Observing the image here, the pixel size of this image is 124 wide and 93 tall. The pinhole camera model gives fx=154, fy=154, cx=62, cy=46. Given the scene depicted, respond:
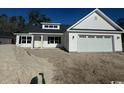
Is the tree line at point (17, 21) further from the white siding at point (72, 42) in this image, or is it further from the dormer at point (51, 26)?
the white siding at point (72, 42)

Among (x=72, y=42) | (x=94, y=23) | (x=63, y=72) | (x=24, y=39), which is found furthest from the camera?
(x=24, y=39)

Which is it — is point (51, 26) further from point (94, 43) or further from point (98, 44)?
point (98, 44)

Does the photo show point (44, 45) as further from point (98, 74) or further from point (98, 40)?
point (98, 74)

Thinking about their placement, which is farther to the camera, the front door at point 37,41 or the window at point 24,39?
the window at point 24,39

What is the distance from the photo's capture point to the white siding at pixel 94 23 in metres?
19.3

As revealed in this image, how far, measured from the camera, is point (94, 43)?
1847 cm

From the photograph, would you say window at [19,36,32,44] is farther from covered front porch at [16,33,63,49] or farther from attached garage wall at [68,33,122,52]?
attached garage wall at [68,33,122,52]

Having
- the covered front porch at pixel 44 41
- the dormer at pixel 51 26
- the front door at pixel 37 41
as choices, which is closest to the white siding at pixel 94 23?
the covered front porch at pixel 44 41

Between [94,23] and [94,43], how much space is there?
2.76m

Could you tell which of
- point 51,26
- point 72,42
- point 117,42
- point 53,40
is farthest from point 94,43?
point 51,26

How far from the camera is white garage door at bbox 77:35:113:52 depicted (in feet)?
59.8

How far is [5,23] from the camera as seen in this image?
166ft

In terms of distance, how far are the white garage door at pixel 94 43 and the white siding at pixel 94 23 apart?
1437 mm
